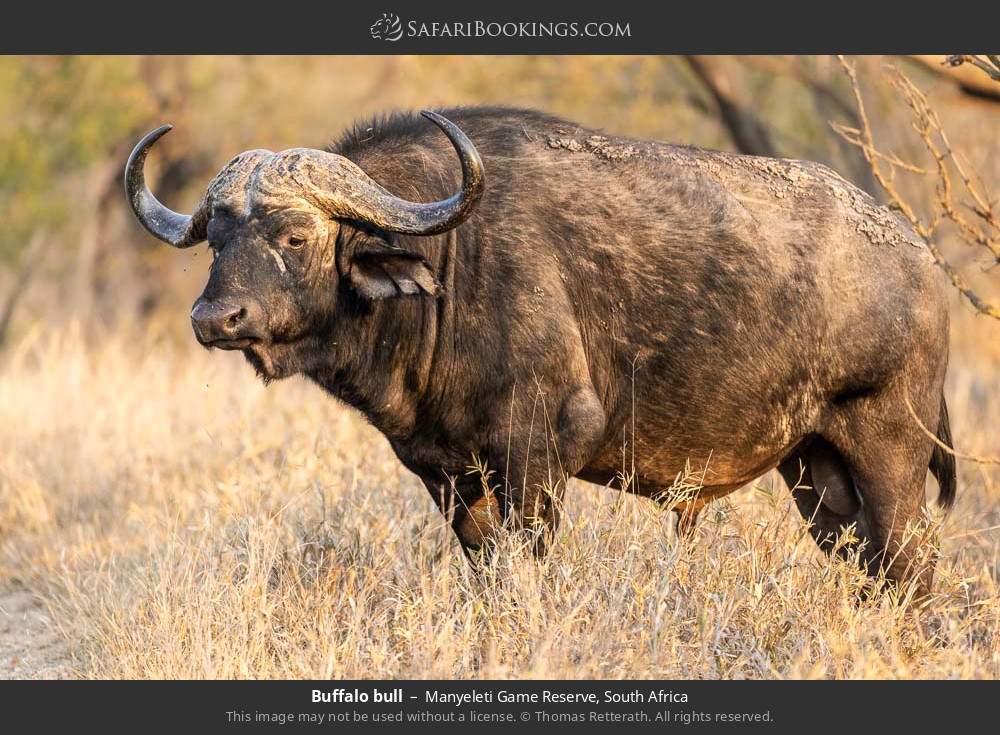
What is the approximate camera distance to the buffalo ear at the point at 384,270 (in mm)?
4754

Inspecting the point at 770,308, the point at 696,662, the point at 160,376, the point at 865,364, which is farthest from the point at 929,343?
the point at 160,376

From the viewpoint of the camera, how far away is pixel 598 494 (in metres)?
5.86

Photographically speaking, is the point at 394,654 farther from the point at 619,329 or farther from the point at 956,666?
the point at 956,666

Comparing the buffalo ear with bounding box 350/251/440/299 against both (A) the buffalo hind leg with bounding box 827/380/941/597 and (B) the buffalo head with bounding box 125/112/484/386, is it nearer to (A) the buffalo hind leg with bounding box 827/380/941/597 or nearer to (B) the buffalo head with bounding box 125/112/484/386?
(B) the buffalo head with bounding box 125/112/484/386

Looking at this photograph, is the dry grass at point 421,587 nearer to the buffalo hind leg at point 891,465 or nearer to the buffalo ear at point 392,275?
the buffalo hind leg at point 891,465

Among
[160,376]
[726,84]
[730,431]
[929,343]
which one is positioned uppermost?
[726,84]

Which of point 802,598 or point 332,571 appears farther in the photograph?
point 332,571

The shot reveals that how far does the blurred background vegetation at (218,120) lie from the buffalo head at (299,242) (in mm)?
7489

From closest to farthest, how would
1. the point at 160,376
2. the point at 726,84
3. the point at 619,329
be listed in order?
1. the point at 619,329
2. the point at 160,376
3. the point at 726,84

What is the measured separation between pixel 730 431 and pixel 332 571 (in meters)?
1.66

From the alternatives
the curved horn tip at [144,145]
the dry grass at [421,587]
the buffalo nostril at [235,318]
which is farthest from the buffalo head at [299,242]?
the dry grass at [421,587]

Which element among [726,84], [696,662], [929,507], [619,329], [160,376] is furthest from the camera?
[726,84]

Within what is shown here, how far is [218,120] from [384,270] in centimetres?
1159

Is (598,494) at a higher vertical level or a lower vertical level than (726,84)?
lower
